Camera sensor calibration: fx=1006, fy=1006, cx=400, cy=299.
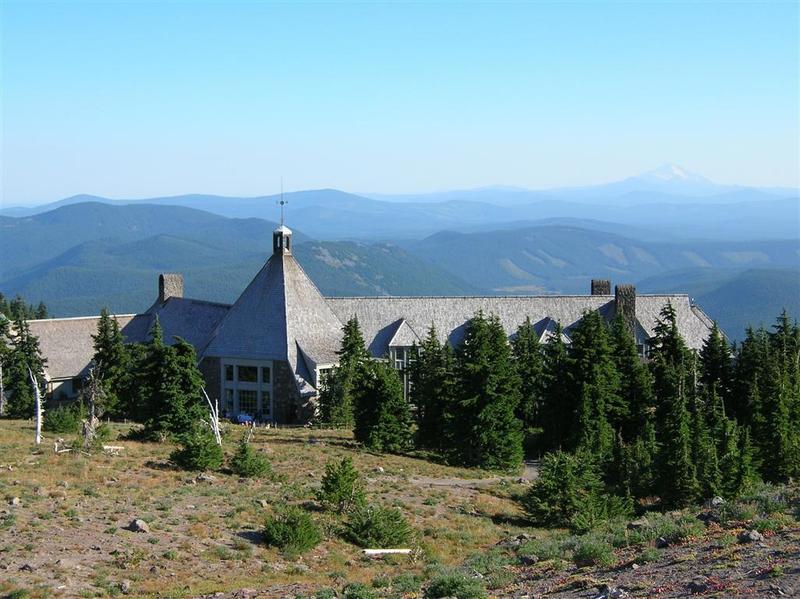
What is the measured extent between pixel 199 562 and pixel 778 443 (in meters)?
30.0

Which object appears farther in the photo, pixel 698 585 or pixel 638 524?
pixel 638 524

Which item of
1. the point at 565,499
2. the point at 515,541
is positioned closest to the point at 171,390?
the point at 565,499

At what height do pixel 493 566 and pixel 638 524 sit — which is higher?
pixel 638 524

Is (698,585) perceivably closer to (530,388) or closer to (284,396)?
(530,388)

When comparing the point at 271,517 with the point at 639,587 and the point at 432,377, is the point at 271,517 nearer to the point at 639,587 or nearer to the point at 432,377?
the point at 639,587

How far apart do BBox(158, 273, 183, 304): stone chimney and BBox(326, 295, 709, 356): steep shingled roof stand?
1403cm

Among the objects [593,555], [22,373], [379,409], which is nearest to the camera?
[593,555]

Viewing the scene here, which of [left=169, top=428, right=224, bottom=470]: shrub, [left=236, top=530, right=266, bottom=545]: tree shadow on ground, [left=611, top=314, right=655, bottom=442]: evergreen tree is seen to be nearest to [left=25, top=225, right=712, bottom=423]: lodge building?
[left=611, top=314, right=655, bottom=442]: evergreen tree

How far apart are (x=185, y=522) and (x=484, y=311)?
44.0m

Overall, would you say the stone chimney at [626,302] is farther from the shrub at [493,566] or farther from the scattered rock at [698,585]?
the scattered rock at [698,585]

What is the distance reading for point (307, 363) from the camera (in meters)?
64.5

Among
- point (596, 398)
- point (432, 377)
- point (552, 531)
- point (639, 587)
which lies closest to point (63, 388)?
point (432, 377)

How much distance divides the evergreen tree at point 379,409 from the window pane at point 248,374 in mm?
15639

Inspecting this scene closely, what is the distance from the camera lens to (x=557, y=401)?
180ft
